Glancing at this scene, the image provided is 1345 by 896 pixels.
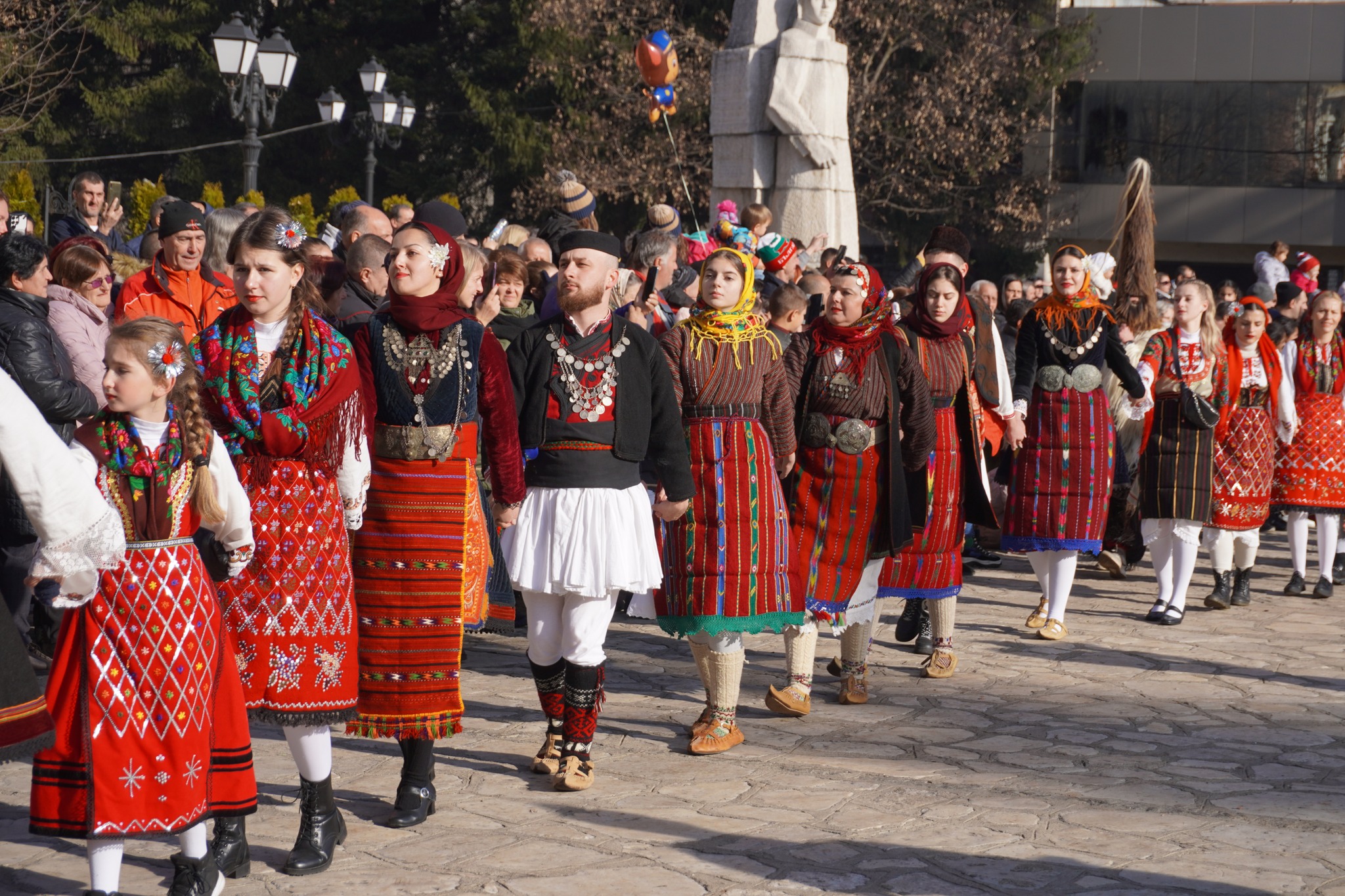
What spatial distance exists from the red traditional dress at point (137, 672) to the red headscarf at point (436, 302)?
43.4 inches

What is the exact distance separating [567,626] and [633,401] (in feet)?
2.71

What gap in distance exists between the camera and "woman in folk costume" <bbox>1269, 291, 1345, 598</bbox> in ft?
34.6

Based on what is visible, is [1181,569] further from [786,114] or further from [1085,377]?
[786,114]

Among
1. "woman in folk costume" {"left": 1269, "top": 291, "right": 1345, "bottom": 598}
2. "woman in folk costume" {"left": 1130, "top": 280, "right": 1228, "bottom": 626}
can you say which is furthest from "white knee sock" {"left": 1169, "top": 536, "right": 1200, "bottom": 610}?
"woman in folk costume" {"left": 1269, "top": 291, "right": 1345, "bottom": 598}

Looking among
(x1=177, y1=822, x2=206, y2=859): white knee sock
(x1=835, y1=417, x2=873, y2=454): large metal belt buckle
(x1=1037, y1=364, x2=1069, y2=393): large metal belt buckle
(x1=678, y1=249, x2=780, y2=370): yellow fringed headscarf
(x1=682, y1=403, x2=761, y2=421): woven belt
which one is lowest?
(x1=177, y1=822, x2=206, y2=859): white knee sock

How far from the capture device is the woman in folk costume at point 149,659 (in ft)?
12.9

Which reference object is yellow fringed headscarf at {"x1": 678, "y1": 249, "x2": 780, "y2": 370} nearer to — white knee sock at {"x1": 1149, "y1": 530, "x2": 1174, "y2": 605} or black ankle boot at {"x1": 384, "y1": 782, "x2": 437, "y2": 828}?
black ankle boot at {"x1": 384, "y1": 782, "x2": 437, "y2": 828}

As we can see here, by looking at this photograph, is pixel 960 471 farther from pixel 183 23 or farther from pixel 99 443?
pixel 183 23

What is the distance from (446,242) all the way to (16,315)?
8.55 ft

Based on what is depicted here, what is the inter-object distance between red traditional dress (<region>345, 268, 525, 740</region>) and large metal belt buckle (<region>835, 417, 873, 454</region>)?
7.11 ft

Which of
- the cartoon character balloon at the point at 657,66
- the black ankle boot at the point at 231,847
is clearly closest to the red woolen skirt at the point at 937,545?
the black ankle boot at the point at 231,847

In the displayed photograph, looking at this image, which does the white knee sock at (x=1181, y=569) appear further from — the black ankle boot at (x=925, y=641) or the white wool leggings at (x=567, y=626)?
the white wool leggings at (x=567, y=626)

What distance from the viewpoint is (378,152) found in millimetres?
33531

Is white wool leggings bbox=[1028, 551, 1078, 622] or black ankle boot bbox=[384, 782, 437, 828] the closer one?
black ankle boot bbox=[384, 782, 437, 828]
